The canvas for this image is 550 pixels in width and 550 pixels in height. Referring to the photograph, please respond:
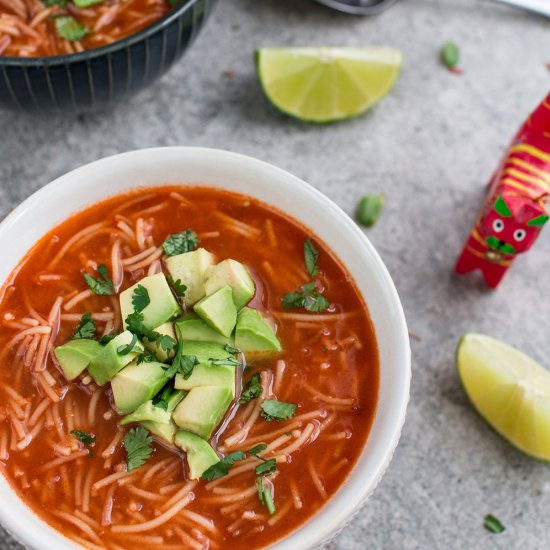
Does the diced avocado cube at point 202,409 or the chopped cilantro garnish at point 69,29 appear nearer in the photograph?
the diced avocado cube at point 202,409

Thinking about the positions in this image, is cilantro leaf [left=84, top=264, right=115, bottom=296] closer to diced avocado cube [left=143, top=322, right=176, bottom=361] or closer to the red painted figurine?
diced avocado cube [left=143, top=322, right=176, bottom=361]

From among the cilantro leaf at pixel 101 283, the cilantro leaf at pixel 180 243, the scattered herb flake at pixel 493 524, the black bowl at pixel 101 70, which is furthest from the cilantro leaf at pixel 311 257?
the scattered herb flake at pixel 493 524

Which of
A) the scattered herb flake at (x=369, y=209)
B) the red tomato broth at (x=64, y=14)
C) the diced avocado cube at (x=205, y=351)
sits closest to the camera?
the diced avocado cube at (x=205, y=351)

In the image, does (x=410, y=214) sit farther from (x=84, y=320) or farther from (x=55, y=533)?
(x=55, y=533)

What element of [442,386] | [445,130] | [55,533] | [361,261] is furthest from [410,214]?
[55,533]

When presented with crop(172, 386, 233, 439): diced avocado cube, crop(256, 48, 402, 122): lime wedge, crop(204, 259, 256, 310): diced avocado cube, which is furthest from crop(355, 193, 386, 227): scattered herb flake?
crop(172, 386, 233, 439): diced avocado cube

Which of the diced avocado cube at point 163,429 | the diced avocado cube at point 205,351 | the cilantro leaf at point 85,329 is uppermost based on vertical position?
the diced avocado cube at point 205,351

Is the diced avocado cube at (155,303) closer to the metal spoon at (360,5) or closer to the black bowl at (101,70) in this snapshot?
the black bowl at (101,70)
